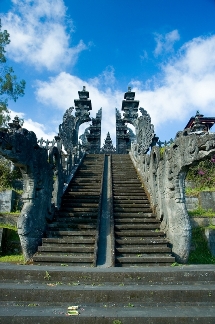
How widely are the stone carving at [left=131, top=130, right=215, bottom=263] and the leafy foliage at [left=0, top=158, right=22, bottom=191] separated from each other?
668cm

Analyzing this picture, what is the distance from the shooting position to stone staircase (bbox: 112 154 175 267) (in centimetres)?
546

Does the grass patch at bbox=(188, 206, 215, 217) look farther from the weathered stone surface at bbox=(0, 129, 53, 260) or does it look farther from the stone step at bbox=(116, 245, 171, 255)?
the weathered stone surface at bbox=(0, 129, 53, 260)

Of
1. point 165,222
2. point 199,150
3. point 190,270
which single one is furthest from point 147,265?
point 199,150

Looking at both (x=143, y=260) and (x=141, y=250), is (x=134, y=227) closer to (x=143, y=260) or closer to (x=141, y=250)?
(x=141, y=250)

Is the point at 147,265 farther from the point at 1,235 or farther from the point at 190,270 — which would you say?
the point at 1,235

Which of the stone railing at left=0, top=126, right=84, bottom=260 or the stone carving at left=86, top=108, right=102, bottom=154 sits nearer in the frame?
the stone railing at left=0, top=126, right=84, bottom=260

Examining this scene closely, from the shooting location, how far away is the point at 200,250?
697 cm

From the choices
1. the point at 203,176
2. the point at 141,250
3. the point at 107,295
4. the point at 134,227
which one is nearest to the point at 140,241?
the point at 141,250

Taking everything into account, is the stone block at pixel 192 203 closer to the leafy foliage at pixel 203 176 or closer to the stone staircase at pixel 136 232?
the leafy foliage at pixel 203 176

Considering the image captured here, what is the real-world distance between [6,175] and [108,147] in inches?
716

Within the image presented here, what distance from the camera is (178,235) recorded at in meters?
5.84

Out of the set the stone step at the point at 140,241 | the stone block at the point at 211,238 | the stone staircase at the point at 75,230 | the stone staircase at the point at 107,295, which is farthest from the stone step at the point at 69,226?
the stone block at the point at 211,238

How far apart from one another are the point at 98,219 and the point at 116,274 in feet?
7.86

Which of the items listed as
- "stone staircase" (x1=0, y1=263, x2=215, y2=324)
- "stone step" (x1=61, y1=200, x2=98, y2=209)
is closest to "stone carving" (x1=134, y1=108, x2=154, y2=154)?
"stone step" (x1=61, y1=200, x2=98, y2=209)
